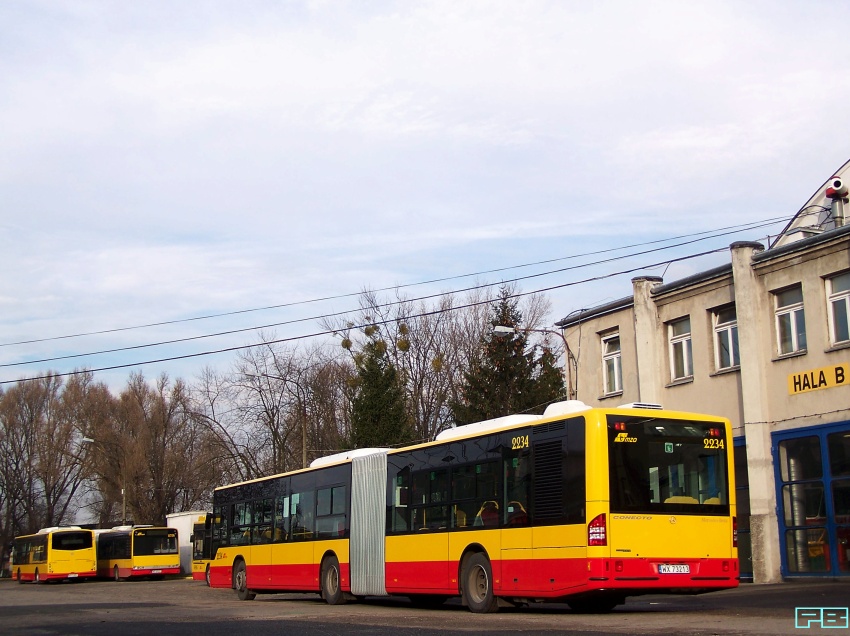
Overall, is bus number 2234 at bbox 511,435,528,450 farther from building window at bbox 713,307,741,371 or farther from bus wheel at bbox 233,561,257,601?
bus wheel at bbox 233,561,257,601

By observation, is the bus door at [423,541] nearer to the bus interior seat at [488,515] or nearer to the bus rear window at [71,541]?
the bus interior seat at [488,515]

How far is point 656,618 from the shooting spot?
14.3 m

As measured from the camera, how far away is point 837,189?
26766mm

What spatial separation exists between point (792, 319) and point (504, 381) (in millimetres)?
25084

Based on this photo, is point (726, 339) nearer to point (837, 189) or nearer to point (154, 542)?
point (837, 189)

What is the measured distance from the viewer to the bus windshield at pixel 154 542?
169ft

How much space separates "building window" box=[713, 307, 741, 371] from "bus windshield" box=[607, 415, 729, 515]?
33.1ft

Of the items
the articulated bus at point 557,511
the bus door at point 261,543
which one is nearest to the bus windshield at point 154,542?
the bus door at point 261,543

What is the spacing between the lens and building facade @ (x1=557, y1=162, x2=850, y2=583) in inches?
872

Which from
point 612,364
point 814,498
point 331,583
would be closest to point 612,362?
point 612,364

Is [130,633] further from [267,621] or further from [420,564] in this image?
[420,564]

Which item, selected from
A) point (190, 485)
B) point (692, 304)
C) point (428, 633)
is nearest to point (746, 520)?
point (692, 304)

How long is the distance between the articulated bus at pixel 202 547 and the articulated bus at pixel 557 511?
877 cm

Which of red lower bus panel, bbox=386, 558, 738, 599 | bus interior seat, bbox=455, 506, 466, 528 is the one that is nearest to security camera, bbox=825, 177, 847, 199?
red lower bus panel, bbox=386, 558, 738, 599
